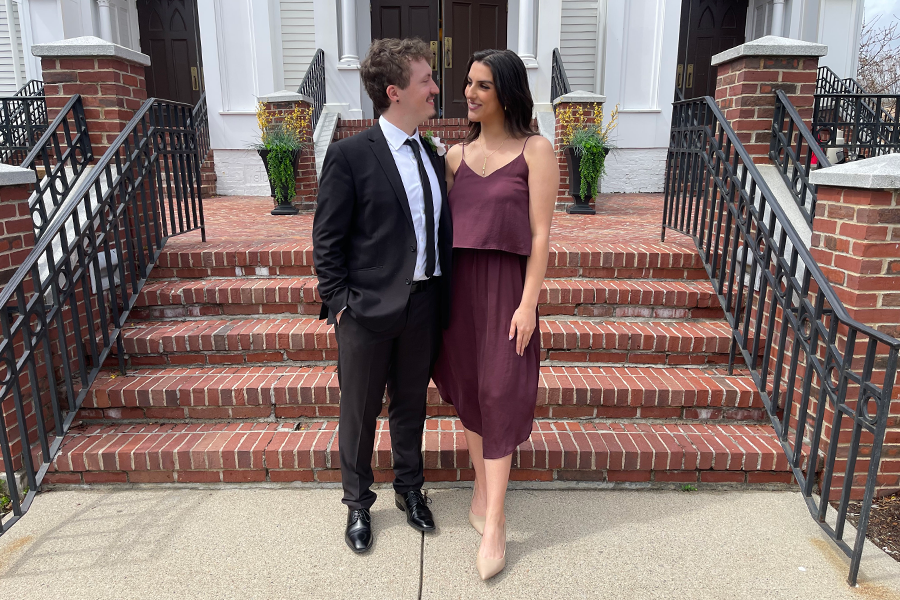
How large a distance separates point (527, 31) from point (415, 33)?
2.35 metres

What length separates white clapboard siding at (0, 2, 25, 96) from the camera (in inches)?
380

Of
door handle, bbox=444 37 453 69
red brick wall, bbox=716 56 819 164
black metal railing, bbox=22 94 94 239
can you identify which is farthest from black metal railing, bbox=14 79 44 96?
red brick wall, bbox=716 56 819 164

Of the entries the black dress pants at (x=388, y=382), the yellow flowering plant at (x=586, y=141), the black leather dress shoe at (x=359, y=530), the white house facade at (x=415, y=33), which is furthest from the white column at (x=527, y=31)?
the black leather dress shoe at (x=359, y=530)

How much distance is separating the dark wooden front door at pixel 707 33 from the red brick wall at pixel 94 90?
30.6 feet

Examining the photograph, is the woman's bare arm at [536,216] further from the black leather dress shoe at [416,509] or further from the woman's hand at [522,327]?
the black leather dress shoe at [416,509]

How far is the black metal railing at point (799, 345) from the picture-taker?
213 centimetres

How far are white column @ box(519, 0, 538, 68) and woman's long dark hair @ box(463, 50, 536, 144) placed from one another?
21.7ft

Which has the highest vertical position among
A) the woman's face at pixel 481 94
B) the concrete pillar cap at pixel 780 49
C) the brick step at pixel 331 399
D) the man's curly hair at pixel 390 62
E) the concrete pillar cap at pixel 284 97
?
the concrete pillar cap at pixel 284 97

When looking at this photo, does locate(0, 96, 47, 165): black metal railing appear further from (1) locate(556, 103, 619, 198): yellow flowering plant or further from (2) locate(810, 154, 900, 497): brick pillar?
(2) locate(810, 154, 900, 497): brick pillar

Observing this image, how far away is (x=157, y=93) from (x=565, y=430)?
1043 centimetres

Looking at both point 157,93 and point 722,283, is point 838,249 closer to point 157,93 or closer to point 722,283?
point 722,283

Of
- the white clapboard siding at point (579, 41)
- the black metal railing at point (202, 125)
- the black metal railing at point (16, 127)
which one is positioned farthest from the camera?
the white clapboard siding at point (579, 41)

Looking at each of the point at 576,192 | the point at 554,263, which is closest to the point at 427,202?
the point at 554,263

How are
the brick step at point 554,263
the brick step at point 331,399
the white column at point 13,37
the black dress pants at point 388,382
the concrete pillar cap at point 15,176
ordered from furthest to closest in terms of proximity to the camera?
the white column at point 13,37 → the brick step at point 554,263 → the brick step at point 331,399 → the concrete pillar cap at point 15,176 → the black dress pants at point 388,382
